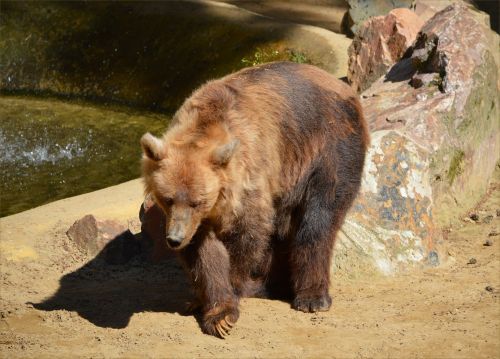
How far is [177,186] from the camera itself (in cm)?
593

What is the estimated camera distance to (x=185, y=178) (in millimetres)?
5949

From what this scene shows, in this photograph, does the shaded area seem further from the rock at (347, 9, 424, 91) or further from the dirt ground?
the dirt ground

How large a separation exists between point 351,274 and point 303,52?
7608 millimetres

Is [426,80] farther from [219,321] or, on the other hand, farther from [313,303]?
[219,321]

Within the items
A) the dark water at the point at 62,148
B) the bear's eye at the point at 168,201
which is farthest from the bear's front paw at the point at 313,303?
the dark water at the point at 62,148

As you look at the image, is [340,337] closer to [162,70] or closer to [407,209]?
[407,209]

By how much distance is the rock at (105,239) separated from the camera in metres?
8.29

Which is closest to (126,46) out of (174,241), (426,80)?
(426,80)

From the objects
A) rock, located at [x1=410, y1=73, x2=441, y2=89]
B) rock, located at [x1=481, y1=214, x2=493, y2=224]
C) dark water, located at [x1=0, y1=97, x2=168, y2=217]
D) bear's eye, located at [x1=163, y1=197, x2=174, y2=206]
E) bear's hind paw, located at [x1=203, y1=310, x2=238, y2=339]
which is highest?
rock, located at [x1=410, y1=73, x2=441, y2=89]

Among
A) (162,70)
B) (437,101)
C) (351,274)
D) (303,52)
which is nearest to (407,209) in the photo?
(351,274)

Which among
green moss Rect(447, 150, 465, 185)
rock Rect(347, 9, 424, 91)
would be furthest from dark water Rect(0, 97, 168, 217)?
green moss Rect(447, 150, 465, 185)

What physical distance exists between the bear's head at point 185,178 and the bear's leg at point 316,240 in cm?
116

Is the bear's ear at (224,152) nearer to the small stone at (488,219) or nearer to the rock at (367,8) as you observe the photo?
the small stone at (488,219)

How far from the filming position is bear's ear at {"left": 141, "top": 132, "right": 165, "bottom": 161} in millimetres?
5879
